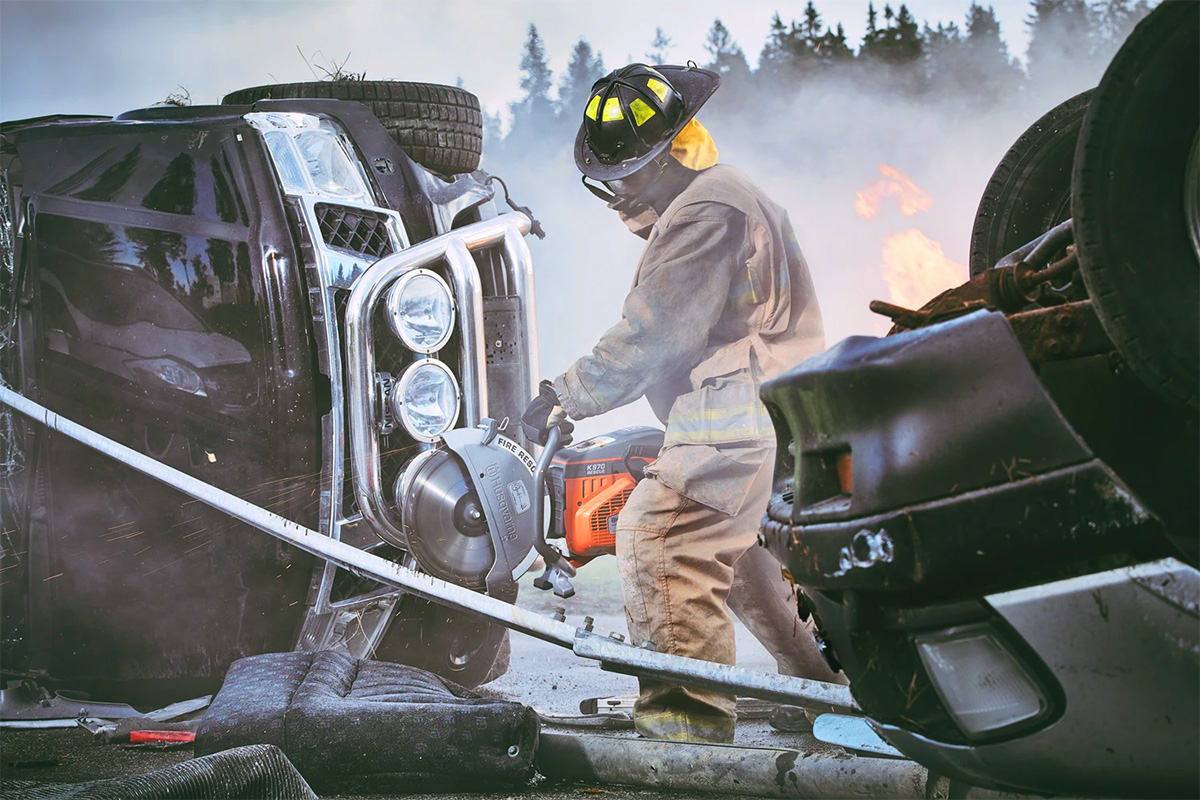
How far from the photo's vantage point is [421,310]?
10.3 feet

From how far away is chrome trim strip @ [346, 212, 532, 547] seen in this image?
307cm

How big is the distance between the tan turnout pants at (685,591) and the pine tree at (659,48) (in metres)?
1.23

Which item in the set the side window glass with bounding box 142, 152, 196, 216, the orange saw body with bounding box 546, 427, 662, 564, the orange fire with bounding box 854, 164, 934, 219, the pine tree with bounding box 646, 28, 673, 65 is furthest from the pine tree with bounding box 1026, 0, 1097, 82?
the side window glass with bounding box 142, 152, 196, 216

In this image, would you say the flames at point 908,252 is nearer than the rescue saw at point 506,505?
Yes

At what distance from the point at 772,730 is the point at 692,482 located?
32.3 inches

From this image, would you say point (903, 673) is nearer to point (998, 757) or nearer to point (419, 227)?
point (998, 757)

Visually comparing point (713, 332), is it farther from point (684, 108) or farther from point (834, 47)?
point (834, 47)

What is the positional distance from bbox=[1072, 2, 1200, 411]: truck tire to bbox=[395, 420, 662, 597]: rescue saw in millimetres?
1867

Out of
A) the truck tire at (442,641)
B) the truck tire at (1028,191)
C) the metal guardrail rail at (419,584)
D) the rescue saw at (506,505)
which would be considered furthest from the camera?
the truck tire at (442,641)

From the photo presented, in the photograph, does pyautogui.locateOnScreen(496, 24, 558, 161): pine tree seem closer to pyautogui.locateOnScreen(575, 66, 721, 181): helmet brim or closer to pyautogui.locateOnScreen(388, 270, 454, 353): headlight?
pyautogui.locateOnScreen(575, 66, 721, 181): helmet brim

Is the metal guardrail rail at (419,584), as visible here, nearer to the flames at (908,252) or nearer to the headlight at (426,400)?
the headlight at (426,400)

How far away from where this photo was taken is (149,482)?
3.03 meters

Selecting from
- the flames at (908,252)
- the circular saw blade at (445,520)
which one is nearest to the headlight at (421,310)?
the circular saw blade at (445,520)

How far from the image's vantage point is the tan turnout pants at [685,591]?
112 inches
